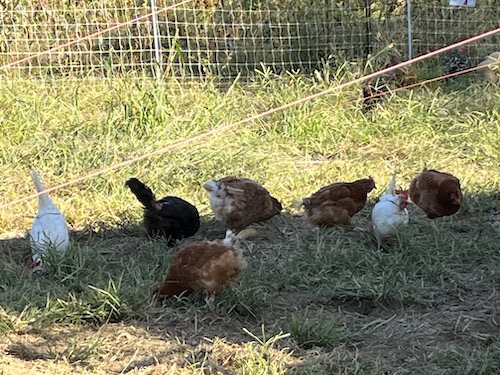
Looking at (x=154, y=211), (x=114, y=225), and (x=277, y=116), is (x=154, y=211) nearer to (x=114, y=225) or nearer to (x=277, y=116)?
(x=114, y=225)

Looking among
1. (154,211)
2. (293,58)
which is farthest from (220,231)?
(293,58)

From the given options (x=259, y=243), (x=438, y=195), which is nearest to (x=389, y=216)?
(x=438, y=195)

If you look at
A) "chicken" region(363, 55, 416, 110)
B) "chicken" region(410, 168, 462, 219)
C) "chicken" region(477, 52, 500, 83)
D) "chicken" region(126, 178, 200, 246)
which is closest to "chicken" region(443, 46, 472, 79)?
"chicken" region(477, 52, 500, 83)

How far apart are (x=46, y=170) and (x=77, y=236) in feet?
3.77

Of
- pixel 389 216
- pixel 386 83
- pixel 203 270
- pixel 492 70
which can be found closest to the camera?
pixel 203 270

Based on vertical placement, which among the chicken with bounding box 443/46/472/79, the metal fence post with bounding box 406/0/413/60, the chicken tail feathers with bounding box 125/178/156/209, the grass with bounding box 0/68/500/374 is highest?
the metal fence post with bounding box 406/0/413/60

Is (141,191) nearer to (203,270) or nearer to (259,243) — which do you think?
(259,243)

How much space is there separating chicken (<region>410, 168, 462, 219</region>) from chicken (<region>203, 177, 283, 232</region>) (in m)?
0.87

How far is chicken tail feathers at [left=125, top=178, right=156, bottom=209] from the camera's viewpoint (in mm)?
3916

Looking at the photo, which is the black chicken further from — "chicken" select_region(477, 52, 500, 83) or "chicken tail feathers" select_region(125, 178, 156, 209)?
"chicken tail feathers" select_region(125, 178, 156, 209)

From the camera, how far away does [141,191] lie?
13.0 feet

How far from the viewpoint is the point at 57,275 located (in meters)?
3.44

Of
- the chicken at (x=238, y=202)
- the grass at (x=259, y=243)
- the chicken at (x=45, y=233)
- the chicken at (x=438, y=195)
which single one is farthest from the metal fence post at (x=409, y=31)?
the chicken at (x=45, y=233)

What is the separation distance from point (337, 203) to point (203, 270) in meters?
1.15
